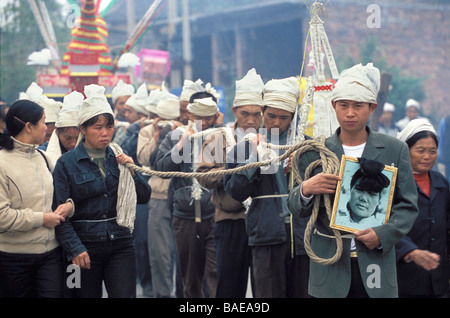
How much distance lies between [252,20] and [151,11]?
12.5 m

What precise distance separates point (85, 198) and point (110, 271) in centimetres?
58

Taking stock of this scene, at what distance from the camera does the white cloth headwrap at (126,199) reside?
482cm

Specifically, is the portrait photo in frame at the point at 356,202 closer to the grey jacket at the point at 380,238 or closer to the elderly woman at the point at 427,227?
the grey jacket at the point at 380,238

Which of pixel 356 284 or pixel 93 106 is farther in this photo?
pixel 93 106

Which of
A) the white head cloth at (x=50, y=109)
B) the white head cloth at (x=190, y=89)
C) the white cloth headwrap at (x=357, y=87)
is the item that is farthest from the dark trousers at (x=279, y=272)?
the white head cloth at (x=190, y=89)

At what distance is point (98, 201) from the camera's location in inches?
189

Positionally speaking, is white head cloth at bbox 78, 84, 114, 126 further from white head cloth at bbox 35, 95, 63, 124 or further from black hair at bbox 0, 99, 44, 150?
white head cloth at bbox 35, 95, 63, 124

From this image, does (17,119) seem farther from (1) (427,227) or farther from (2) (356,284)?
(1) (427,227)

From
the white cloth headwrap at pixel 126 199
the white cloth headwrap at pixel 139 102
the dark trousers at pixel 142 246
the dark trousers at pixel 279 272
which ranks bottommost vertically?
the dark trousers at pixel 142 246

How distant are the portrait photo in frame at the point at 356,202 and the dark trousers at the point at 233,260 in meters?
1.94

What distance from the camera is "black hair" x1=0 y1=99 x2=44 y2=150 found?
4.73 meters

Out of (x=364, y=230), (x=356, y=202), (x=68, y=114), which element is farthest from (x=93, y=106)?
(x=364, y=230)

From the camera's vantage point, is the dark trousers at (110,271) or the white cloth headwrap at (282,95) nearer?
Answer: the dark trousers at (110,271)
